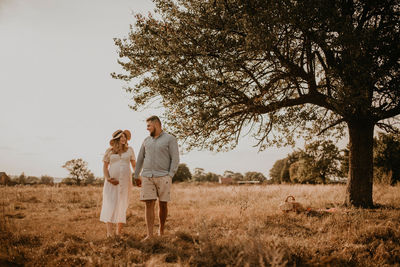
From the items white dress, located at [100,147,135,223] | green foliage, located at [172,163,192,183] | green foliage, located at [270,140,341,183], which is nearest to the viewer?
white dress, located at [100,147,135,223]

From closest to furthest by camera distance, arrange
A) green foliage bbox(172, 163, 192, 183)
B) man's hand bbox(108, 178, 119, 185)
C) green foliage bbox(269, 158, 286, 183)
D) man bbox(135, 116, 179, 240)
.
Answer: man bbox(135, 116, 179, 240) → man's hand bbox(108, 178, 119, 185) → green foliage bbox(172, 163, 192, 183) → green foliage bbox(269, 158, 286, 183)

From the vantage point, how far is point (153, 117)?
6.03m

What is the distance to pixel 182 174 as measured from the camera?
→ 7269 centimetres

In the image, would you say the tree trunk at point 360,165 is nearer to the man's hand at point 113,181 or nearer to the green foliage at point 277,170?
the man's hand at point 113,181

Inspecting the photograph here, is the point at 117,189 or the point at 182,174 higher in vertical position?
the point at 117,189

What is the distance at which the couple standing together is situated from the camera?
5613 millimetres

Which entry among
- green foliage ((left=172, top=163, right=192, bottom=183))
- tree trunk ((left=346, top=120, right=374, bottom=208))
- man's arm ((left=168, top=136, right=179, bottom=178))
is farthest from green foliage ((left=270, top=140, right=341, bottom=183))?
green foliage ((left=172, top=163, right=192, bottom=183))

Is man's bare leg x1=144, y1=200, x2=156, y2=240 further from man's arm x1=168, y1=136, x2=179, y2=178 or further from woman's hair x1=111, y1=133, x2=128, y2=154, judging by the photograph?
woman's hair x1=111, y1=133, x2=128, y2=154

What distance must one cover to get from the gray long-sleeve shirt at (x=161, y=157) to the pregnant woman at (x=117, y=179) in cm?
75

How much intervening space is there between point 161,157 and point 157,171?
0.32 meters

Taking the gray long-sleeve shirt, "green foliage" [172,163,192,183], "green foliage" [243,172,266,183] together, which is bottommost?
"green foliage" [243,172,266,183]

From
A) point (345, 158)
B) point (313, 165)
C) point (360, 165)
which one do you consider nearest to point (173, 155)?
point (360, 165)

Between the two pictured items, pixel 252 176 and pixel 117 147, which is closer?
pixel 117 147

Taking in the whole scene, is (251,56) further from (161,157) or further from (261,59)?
(161,157)
